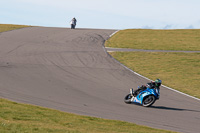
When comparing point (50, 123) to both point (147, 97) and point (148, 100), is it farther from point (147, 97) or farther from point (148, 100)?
point (148, 100)

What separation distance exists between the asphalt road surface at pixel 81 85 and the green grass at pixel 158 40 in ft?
19.7

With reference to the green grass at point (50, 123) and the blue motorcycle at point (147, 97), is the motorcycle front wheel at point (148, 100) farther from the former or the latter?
the green grass at point (50, 123)

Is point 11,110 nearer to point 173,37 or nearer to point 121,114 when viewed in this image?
point 121,114

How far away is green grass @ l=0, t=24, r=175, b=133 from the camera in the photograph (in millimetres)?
9016

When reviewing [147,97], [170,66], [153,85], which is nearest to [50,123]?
[147,97]

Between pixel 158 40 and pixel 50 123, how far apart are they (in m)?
32.9

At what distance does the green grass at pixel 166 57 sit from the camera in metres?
23.7

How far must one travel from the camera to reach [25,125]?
364 inches

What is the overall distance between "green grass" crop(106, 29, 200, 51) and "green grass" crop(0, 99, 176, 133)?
2415 cm

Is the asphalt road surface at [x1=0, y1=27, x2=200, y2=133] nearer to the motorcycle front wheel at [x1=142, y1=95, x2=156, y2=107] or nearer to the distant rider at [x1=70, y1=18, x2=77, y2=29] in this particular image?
the motorcycle front wheel at [x1=142, y1=95, x2=156, y2=107]

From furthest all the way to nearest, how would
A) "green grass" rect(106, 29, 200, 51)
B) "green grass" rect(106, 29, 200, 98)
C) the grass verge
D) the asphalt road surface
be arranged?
1. "green grass" rect(106, 29, 200, 51)
2. "green grass" rect(106, 29, 200, 98)
3. the grass verge
4. the asphalt road surface

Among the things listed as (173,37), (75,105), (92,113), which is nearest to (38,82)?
(75,105)

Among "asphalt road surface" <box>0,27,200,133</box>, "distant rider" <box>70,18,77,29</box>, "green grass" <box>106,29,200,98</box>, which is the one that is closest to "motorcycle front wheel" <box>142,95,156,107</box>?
"asphalt road surface" <box>0,27,200,133</box>

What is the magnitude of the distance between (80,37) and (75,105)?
2529 cm
